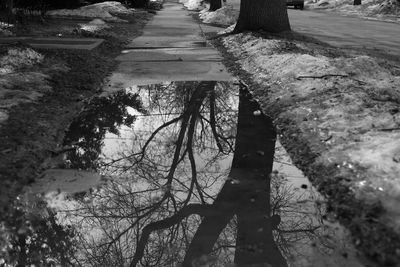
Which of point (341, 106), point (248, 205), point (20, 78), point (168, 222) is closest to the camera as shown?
point (168, 222)

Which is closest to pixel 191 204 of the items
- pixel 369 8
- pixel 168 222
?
pixel 168 222

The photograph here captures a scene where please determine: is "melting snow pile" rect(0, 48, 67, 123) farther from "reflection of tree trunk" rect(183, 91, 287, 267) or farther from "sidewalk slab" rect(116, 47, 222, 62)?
"reflection of tree trunk" rect(183, 91, 287, 267)

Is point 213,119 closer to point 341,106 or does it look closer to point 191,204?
point 341,106

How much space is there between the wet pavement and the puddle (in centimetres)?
1

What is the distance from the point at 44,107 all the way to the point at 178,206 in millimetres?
3440

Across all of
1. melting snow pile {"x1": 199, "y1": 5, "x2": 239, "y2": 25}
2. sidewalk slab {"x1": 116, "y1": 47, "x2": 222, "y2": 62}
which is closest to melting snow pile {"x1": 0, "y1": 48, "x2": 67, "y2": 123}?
sidewalk slab {"x1": 116, "y1": 47, "x2": 222, "y2": 62}

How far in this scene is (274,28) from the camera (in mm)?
14570

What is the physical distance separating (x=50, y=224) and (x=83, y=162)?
1.48m

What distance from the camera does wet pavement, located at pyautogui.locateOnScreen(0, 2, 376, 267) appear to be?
11.7ft

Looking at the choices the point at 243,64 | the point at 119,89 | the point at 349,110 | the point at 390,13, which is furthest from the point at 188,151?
the point at 390,13

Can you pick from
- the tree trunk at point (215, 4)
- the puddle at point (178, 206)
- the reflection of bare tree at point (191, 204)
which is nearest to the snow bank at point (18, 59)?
the puddle at point (178, 206)

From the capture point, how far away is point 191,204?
444cm

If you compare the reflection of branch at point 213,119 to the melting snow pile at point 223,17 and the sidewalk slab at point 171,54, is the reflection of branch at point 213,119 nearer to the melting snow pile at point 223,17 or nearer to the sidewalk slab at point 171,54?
the sidewalk slab at point 171,54

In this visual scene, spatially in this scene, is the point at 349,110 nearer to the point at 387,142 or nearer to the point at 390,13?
the point at 387,142
